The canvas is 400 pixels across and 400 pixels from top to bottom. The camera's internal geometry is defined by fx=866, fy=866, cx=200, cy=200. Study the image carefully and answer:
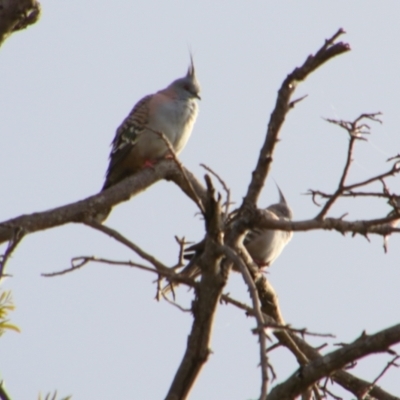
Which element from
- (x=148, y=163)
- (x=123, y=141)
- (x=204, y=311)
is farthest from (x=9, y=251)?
(x=123, y=141)

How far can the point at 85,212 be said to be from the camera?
482cm

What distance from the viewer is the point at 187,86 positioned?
8.19 metres

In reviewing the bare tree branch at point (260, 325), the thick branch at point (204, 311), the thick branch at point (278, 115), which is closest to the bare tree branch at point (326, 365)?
the thick branch at point (204, 311)

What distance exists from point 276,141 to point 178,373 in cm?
94

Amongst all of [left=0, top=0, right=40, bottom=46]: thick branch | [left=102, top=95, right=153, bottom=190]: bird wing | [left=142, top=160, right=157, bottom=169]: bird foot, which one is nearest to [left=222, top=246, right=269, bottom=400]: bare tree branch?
[left=0, top=0, right=40, bottom=46]: thick branch

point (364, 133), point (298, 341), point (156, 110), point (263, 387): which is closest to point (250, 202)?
point (364, 133)

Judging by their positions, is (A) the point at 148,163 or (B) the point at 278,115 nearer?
(B) the point at 278,115

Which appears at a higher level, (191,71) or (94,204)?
(191,71)

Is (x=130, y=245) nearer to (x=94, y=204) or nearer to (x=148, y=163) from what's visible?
(x=94, y=204)

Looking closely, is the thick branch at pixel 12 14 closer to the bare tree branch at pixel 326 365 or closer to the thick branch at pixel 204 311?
the thick branch at pixel 204 311

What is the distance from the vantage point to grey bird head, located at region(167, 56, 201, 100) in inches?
316

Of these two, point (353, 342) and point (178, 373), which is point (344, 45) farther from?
point (178, 373)

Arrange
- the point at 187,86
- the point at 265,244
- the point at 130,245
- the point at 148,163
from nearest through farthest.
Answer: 1. the point at 130,245
2. the point at 148,163
3. the point at 265,244
4. the point at 187,86

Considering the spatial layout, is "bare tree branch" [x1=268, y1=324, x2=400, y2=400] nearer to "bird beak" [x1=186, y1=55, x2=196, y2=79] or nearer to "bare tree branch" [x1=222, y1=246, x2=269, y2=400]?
"bare tree branch" [x1=222, y1=246, x2=269, y2=400]
